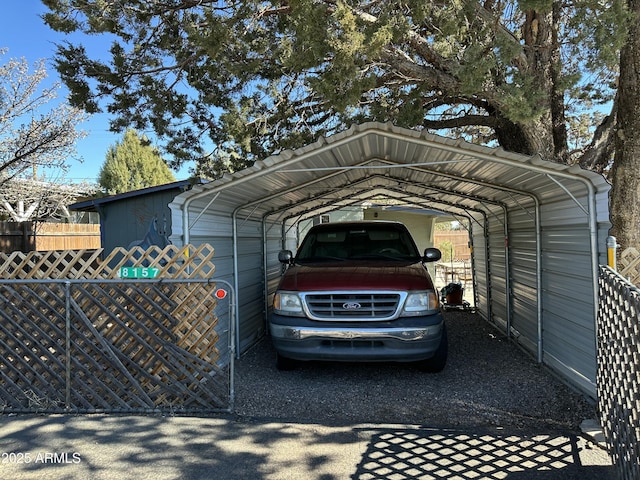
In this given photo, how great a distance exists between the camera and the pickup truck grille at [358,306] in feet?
16.8

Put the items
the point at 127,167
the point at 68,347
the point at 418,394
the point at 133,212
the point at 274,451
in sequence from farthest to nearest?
the point at 127,167, the point at 133,212, the point at 418,394, the point at 68,347, the point at 274,451

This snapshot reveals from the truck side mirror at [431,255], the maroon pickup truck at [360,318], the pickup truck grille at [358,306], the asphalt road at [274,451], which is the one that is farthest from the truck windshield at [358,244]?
the asphalt road at [274,451]

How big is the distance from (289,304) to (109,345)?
6.26ft

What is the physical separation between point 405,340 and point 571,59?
5800 mm

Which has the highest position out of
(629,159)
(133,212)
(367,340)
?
(629,159)

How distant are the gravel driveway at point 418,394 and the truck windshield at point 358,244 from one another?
1480 millimetres

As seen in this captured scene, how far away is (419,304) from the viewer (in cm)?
519

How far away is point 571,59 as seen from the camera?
768cm

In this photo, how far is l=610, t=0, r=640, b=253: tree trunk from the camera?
6441 mm

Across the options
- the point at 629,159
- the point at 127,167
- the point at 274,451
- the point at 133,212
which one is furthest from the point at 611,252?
the point at 127,167

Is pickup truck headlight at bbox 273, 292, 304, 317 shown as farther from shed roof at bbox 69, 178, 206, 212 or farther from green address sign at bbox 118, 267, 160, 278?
shed roof at bbox 69, 178, 206, 212

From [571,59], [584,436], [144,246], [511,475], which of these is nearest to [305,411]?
[511,475]

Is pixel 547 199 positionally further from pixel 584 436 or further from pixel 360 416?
pixel 360 416

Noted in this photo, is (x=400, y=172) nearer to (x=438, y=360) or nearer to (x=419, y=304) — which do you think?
(x=419, y=304)
